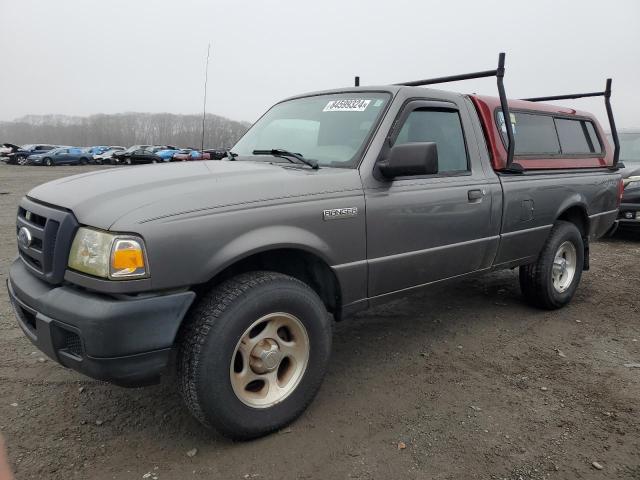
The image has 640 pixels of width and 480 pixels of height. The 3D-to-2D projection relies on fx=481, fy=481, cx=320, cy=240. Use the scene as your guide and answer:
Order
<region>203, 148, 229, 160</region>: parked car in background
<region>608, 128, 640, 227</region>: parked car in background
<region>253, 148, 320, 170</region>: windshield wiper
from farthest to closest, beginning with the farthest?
1. <region>608, 128, 640, 227</region>: parked car in background
2. <region>203, 148, 229, 160</region>: parked car in background
3. <region>253, 148, 320, 170</region>: windshield wiper

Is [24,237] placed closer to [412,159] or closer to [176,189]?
[176,189]

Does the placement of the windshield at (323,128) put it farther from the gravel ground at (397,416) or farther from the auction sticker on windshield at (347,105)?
the gravel ground at (397,416)

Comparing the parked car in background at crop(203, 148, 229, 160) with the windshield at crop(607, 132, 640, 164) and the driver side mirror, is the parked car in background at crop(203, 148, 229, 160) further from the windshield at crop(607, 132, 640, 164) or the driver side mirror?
the windshield at crop(607, 132, 640, 164)

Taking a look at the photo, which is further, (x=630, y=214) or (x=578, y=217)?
(x=630, y=214)

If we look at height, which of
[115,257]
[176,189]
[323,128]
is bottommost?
[115,257]

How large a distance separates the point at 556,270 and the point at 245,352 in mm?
3475

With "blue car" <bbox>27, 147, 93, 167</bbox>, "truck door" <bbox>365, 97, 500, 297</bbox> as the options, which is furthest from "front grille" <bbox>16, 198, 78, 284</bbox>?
"blue car" <bbox>27, 147, 93, 167</bbox>

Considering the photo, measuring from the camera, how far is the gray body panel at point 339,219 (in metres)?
2.18

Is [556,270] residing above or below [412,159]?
below

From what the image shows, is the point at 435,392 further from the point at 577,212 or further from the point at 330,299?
the point at 577,212

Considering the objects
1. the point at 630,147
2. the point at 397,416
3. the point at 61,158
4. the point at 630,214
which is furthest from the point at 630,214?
the point at 61,158

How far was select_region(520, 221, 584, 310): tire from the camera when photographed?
441 cm

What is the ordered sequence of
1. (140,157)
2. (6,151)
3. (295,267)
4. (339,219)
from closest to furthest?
1. (339,219)
2. (295,267)
3. (140,157)
4. (6,151)

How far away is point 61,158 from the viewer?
38.7 meters
